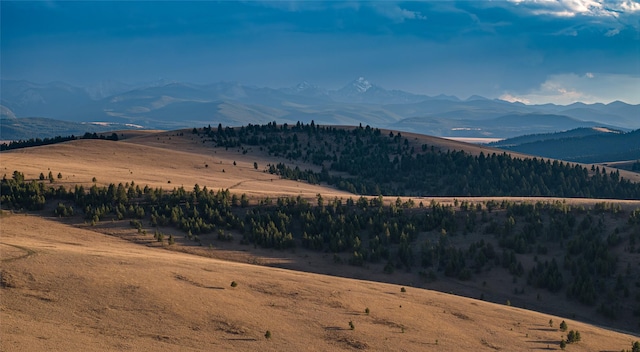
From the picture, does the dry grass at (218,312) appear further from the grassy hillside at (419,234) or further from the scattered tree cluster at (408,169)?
the scattered tree cluster at (408,169)

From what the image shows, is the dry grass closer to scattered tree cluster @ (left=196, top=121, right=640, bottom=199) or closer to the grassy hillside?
the grassy hillside

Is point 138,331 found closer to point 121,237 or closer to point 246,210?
point 121,237

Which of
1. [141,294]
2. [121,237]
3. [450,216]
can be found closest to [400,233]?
Answer: [450,216]

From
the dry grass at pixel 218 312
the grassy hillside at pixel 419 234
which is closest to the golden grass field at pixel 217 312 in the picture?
the dry grass at pixel 218 312

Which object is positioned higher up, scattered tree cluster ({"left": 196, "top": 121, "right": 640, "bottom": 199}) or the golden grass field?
scattered tree cluster ({"left": 196, "top": 121, "right": 640, "bottom": 199})

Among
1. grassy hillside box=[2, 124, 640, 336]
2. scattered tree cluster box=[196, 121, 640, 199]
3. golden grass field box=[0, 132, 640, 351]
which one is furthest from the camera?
scattered tree cluster box=[196, 121, 640, 199]

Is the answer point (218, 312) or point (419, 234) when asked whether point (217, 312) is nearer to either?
point (218, 312)

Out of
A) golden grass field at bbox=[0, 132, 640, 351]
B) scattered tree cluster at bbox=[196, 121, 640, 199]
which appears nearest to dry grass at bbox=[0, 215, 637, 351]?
golden grass field at bbox=[0, 132, 640, 351]

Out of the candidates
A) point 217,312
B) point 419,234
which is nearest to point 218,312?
point 217,312

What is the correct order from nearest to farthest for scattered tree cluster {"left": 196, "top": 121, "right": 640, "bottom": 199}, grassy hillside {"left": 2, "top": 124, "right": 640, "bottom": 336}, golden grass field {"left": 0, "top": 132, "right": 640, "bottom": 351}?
golden grass field {"left": 0, "top": 132, "right": 640, "bottom": 351}
grassy hillside {"left": 2, "top": 124, "right": 640, "bottom": 336}
scattered tree cluster {"left": 196, "top": 121, "right": 640, "bottom": 199}
